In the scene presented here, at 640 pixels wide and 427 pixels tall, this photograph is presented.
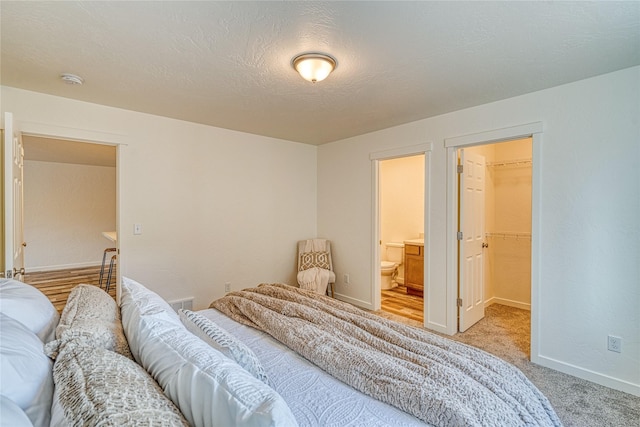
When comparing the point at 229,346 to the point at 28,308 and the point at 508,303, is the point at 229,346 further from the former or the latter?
the point at 508,303

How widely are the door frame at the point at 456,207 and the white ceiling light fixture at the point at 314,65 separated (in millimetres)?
1753

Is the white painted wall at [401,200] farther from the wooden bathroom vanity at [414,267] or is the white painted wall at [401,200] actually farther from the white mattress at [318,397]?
the white mattress at [318,397]

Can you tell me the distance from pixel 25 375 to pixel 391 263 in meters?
4.84

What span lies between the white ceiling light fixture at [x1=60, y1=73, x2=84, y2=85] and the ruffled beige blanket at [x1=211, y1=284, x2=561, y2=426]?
226cm

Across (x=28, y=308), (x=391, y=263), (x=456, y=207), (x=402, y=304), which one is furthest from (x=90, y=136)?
(x=391, y=263)

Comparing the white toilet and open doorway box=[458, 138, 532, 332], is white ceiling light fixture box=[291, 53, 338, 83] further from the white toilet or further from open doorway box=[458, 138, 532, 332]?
the white toilet

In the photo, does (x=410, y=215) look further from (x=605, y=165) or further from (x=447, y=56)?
(x=447, y=56)


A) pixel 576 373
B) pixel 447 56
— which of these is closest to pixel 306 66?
pixel 447 56

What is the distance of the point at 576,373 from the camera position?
249 cm

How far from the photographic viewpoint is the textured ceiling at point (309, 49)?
1614 mm

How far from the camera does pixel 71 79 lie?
2375 mm

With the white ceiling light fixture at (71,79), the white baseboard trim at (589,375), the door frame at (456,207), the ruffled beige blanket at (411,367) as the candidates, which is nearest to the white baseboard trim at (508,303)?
the door frame at (456,207)

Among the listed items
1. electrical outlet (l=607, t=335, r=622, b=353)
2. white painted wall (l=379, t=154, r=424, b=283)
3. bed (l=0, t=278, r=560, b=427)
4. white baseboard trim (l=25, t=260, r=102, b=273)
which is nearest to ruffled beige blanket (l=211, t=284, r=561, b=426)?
bed (l=0, t=278, r=560, b=427)

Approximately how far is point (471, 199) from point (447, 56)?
1892 millimetres
